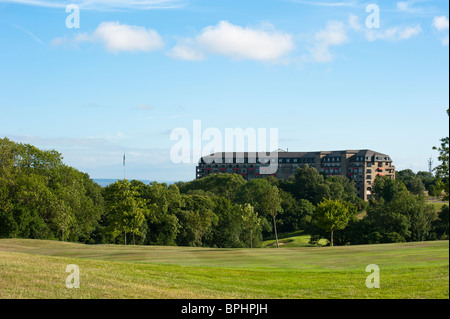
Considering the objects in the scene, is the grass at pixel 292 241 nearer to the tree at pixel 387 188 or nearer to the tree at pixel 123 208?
the tree at pixel 387 188

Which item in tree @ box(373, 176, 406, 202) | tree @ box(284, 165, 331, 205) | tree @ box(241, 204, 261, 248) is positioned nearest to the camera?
tree @ box(241, 204, 261, 248)

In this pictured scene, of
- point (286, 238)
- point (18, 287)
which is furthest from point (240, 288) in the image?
point (286, 238)

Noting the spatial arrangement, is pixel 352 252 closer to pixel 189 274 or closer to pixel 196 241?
pixel 189 274

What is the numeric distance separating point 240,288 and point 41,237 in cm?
5482

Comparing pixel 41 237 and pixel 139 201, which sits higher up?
pixel 139 201

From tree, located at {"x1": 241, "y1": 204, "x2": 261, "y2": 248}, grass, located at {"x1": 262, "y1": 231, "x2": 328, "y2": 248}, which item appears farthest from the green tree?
grass, located at {"x1": 262, "y1": 231, "x2": 328, "y2": 248}

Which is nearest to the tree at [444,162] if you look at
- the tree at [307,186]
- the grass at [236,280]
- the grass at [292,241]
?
the grass at [236,280]

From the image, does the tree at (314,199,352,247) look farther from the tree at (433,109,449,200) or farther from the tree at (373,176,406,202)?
the tree at (373,176,406,202)

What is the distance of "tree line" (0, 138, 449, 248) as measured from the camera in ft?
232

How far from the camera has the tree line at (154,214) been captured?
232 feet

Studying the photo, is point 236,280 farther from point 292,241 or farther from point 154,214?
point 292,241

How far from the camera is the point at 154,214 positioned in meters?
92.4

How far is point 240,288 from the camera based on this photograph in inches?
1038
